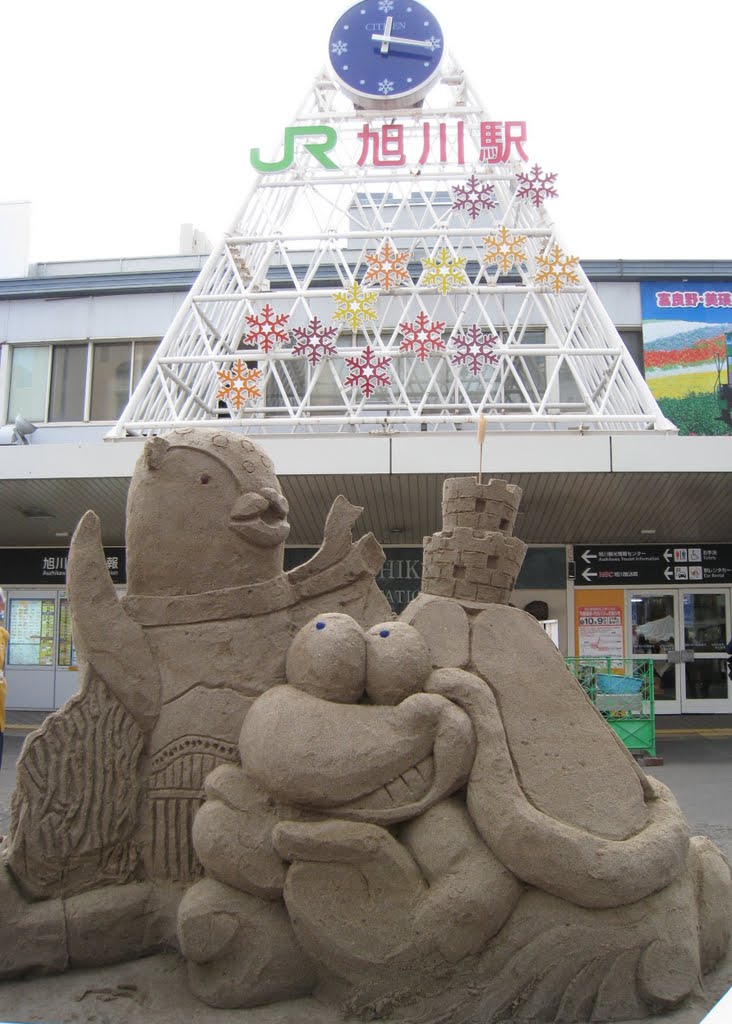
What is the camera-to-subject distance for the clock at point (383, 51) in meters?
12.3

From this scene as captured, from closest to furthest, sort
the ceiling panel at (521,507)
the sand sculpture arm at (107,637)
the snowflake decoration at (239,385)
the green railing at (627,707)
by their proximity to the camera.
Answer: the sand sculpture arm at (107,637), the green railing at (627,707), the ceiling panel at (521,507), the snowflake decoration at (239,385)

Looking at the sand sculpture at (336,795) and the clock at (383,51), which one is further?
the clock at (383,51)

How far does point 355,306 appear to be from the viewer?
35.0ft

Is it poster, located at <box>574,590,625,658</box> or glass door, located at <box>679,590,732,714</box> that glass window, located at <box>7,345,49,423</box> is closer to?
poster, located at <box>574,590,625,658</box>

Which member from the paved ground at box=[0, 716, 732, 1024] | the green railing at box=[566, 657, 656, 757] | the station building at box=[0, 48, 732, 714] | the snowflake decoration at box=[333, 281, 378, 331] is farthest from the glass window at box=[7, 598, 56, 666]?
the paved ground at box=[0, 716, 732, 1024]

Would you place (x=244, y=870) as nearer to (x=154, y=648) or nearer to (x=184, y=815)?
(x=184, y=815)

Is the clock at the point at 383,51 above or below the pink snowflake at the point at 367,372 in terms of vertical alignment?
above

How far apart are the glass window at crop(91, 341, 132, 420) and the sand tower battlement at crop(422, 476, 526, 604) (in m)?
11.3

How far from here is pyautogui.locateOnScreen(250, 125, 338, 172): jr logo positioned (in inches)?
473

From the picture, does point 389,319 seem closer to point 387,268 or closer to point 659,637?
point 387,268

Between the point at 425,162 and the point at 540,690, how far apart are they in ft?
33.7

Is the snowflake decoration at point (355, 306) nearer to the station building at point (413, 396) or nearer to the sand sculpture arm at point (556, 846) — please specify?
the station building at point (413, 396)

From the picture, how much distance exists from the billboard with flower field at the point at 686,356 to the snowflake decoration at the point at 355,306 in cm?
497

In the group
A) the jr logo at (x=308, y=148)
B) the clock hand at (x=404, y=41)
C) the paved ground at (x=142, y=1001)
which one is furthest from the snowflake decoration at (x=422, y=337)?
the paved ground at (x=142, y=1001)
